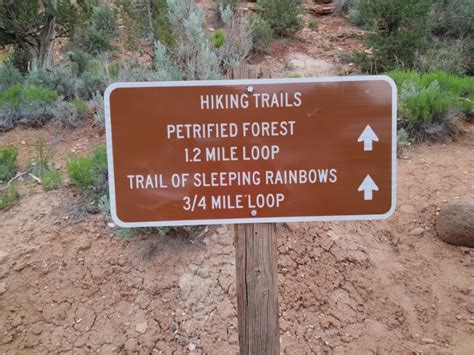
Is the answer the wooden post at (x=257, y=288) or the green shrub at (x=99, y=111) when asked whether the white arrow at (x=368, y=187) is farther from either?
the green shrub at (x=99, y=111)

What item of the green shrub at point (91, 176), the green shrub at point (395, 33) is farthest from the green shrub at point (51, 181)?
the green shrub at point (395, 33)

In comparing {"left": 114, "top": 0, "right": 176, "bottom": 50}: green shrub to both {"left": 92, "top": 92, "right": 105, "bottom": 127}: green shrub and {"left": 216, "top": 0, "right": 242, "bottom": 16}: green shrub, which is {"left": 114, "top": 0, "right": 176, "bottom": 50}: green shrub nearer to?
{"left": 92, "top": 92, "right": 105, "bottom": 127}: green shrub

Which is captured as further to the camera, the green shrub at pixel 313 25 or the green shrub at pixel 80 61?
the green shrub at pixel 313 25

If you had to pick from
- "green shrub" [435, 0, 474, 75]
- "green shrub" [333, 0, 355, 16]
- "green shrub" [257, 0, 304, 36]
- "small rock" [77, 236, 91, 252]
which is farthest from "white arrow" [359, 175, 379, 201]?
"green shrub" [333, 0, 355, 16]

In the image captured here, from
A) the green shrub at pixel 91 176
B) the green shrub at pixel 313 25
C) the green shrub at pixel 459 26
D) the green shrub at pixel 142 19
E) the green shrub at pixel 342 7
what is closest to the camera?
the green shrub at pixel 91 176

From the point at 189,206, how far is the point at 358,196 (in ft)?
1.83

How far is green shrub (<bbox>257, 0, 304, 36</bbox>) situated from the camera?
9.81 m

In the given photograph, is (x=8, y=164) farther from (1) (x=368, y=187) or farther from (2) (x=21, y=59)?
(2) (x=21, y=59)

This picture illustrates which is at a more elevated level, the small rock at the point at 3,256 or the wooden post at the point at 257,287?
the wooden post at the point at 257,287

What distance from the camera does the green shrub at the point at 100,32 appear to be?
975cm

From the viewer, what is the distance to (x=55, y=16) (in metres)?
7.90

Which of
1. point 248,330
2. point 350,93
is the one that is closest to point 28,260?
point 248,330

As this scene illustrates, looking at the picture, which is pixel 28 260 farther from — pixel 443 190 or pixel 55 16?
pixel 55 16

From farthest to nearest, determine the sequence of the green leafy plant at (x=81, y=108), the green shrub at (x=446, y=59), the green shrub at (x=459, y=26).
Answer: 1. the green shrub at (x=459, y=26)
2. the green shrub at (x=446, y=59)
3. the green leafy plant at (x=81, y=108)
